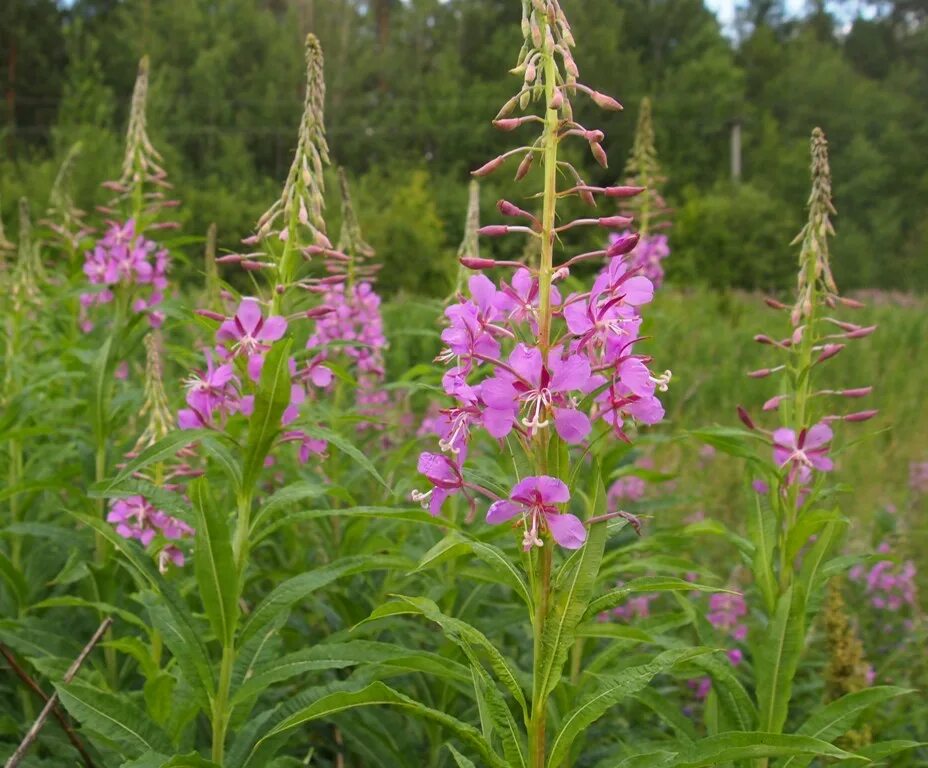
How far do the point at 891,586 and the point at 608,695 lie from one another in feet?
11.2

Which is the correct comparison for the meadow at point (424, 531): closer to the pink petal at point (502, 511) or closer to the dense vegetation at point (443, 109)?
the pink petal at point (502, 511)

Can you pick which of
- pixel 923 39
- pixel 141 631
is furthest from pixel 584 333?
pixel 923 39

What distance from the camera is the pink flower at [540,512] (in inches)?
65.4

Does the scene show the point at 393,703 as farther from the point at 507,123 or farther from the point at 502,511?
the point at 507,123

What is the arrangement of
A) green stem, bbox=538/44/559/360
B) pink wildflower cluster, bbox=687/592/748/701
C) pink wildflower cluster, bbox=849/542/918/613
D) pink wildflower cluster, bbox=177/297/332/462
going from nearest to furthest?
1. green stem, bbox=538/44/559/360
2. pink wildflower cluster, bbox=177/297/332/462
3. pink wildflower cluster, bbox=687/592/748/701
4. pink wildflower cluster, bbox=849/542/918/613

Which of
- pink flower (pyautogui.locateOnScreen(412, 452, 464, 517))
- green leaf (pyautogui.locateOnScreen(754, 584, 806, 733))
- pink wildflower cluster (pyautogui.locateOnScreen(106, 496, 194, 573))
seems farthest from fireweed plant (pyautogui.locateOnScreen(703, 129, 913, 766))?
pink wildflower cluster (pyautogui.locateOnScreen(106, 496, 194, 573))

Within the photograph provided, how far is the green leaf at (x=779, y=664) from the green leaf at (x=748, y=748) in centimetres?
71

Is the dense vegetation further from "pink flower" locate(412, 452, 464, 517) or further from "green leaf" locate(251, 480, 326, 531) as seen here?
"pink flower" locate(412, 452, 464, 517)

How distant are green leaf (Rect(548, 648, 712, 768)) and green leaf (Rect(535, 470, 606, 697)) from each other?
7 cm

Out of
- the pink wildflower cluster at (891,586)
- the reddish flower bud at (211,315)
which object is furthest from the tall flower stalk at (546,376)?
the pink wildflower cluster at (891,586)

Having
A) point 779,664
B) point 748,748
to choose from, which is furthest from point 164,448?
point 779,664

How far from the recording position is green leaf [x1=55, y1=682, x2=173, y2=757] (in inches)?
79.2

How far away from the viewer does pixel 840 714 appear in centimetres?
221

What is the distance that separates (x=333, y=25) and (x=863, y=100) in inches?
813
